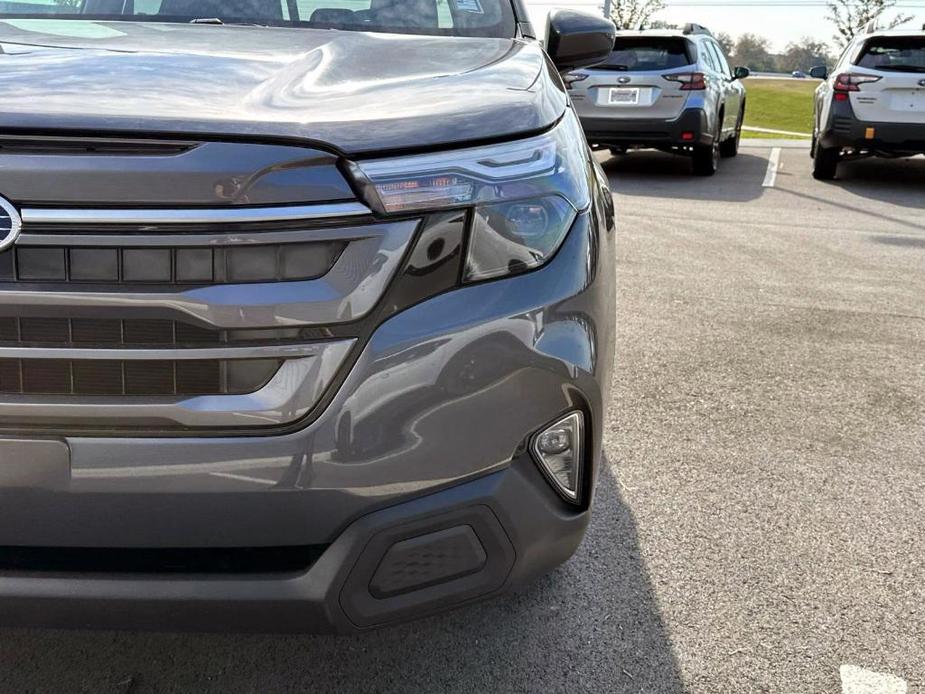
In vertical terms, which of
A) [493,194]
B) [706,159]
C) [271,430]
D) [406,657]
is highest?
[493,194]

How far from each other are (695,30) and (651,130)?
2.43 meters

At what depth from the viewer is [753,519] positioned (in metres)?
2.82

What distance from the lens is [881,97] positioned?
10094mm

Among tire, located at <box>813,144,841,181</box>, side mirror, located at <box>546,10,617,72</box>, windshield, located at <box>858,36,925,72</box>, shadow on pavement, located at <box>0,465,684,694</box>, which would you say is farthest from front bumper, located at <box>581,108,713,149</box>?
shadow on pavement, located at <box>0,465,684,694</box>

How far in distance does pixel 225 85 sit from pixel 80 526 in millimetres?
806

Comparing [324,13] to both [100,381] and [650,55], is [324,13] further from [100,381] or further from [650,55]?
[650,55]

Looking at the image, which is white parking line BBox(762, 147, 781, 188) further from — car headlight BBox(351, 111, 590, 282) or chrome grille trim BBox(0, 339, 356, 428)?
chrome grille trim BBox(0, 339, 356, 428)

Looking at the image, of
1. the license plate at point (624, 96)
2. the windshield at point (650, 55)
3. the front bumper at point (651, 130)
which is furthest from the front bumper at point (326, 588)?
the windshield at point (650, 55)

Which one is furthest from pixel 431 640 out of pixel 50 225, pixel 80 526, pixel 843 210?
pixel 843 210

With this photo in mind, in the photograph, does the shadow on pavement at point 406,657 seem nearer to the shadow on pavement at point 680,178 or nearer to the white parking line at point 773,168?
the shadow on pavement at point 680,178

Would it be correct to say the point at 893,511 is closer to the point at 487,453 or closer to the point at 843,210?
the point at 487,453

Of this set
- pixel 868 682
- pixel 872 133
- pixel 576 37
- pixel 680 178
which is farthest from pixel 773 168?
pixel 868 682

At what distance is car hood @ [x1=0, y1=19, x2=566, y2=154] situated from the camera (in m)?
1.55

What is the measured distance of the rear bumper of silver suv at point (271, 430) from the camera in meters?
1.49
